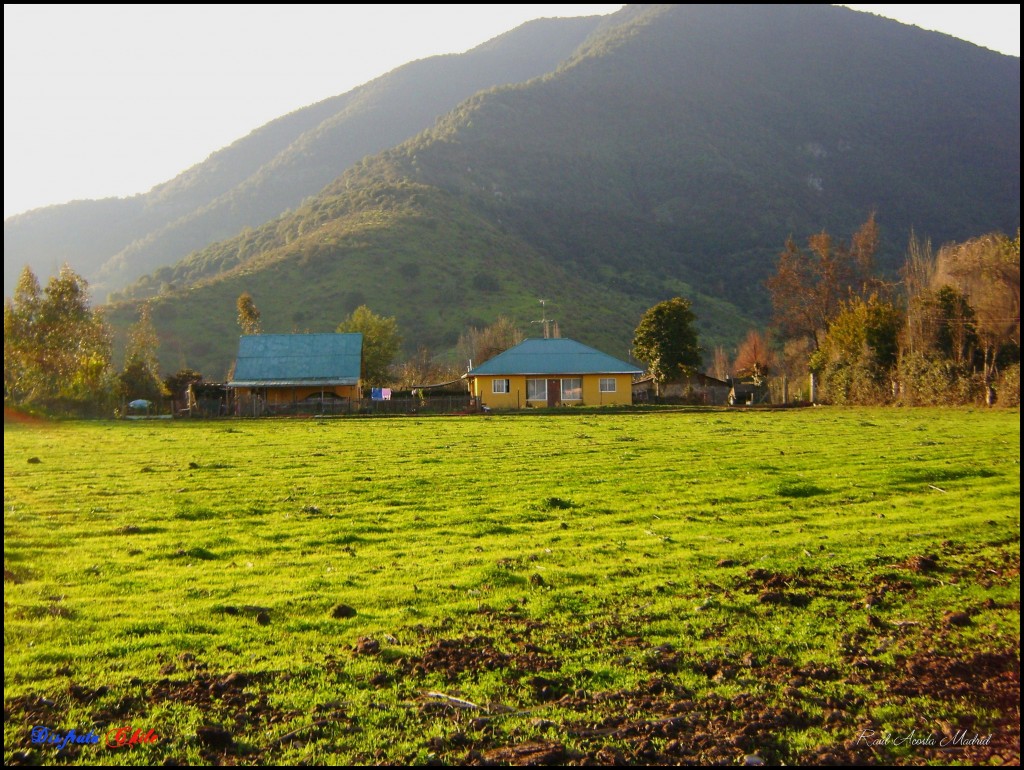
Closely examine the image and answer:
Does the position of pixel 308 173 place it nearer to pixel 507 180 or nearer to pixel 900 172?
pixel 507 180

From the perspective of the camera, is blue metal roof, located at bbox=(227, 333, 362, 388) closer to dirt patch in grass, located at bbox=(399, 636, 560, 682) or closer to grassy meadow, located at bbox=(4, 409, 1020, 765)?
grassy meadow, located at bbox=(4, 409, 1020, 765)

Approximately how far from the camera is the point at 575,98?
189875 mm

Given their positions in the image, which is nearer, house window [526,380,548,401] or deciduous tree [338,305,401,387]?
house window [526,380,548,401]

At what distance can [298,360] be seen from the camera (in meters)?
62.9

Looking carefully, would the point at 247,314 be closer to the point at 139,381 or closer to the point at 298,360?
the point at 298,360

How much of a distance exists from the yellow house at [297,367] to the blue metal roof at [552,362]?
11034 millimetres

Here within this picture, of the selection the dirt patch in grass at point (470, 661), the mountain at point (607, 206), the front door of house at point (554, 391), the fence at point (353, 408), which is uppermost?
the mountain at point (607, 206)

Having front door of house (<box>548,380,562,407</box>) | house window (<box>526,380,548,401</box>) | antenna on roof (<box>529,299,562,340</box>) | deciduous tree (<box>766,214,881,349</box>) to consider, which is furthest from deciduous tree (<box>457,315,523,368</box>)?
deciduous tree (<box>766,214,881,349</box>)

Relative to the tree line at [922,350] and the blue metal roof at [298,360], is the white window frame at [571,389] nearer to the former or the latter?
the tree line at [922,350]

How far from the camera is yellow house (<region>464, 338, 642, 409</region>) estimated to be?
5784 cm

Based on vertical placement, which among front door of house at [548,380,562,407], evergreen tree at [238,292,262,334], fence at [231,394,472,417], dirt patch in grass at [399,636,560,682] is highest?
evergreen tree at [238,292,262,334]

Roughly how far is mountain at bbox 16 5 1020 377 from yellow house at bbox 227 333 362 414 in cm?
2570

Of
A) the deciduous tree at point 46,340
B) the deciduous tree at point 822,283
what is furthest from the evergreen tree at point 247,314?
the deciduous tree at point 822,283

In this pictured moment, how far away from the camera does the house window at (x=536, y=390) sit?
191ft
